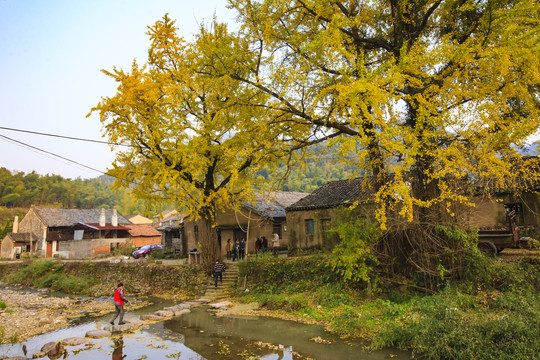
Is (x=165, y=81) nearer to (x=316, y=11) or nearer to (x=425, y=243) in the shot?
(x=316, y=11)

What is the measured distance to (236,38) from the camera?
14.3m

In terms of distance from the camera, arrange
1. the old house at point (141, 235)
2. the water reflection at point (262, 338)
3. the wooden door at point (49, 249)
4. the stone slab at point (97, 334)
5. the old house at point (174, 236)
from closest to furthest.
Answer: the water reflection at point (262, 338), the stone slab at point (97, 334), the old house at point (174, 236), the wooden door at point (49, 249), the old house at point (141, 235)

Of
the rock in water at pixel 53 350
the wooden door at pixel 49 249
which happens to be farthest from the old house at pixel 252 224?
the wooden door at pixel 49 249

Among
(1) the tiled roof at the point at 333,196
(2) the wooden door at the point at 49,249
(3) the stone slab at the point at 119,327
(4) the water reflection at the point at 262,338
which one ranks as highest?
(1) the tiled roof at the point at 333,196

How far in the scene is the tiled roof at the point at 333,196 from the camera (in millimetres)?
21047

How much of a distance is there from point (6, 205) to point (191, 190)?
8813cm

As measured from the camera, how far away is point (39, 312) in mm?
17156

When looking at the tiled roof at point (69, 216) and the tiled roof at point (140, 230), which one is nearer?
the tiled roof at point (69, 216)

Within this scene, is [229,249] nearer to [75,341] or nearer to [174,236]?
[75,341]

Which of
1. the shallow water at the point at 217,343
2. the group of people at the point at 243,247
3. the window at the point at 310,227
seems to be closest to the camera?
the shallow water at the point at 217,343

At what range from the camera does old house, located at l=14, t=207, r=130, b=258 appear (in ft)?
140

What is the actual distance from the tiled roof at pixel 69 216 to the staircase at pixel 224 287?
34719mm

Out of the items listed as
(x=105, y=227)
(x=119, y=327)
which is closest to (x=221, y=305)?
(x=119, y=327)

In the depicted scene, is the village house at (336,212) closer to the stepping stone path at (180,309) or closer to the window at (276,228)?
the window at (276,228)
